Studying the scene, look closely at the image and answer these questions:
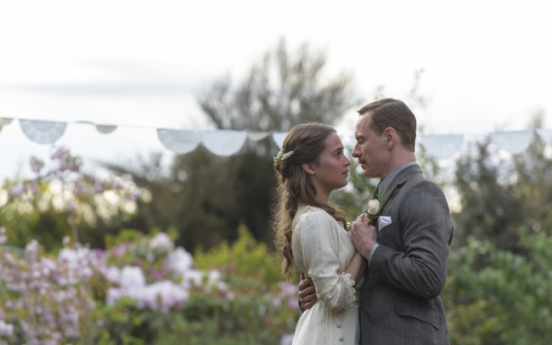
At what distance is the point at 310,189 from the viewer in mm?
3459

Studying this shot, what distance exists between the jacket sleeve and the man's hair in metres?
0.24

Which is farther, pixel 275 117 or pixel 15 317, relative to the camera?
pixel 275 117

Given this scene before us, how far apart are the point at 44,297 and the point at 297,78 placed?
17373 millimetres

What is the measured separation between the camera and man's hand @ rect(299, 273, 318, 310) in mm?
3443

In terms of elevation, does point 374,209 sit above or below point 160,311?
above

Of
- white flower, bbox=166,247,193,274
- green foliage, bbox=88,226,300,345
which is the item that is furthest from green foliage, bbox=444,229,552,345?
white flower, bbox=166,247,193,274

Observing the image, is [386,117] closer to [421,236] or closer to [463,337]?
[421,236]

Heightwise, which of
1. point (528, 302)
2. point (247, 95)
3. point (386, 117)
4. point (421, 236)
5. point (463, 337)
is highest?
point (247, 95)

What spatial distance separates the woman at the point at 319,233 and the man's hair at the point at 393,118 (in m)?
0.23

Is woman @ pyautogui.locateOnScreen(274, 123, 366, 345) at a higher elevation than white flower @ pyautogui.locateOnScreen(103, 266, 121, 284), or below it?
higher

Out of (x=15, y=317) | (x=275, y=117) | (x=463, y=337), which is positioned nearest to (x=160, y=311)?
(x=15, y=317)

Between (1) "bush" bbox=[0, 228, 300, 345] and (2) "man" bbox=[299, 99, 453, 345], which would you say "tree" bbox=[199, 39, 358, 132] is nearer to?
(1) "bush" bbox=[0, 228, 300, 345]

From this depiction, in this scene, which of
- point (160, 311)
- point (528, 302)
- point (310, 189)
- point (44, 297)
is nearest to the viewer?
point (310, 189)

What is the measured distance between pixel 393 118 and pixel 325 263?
25.0 inches
